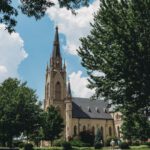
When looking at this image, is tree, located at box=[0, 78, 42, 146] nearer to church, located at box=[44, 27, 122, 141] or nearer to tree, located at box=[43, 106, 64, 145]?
tree, located at box=[43, 106, 64, 145]

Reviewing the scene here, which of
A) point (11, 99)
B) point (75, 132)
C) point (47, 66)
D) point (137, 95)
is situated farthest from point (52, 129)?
point (137, 95)

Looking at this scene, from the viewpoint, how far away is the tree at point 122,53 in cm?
2086

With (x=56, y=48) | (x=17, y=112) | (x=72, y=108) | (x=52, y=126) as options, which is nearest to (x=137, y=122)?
(x=17, y=112)

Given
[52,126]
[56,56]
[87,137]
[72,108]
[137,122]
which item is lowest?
[137,122]

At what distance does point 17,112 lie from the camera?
49406mm

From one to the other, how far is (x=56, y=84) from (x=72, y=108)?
27.4 ft

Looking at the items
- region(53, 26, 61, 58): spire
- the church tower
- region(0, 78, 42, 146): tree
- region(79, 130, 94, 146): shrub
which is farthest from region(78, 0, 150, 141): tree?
region(53, 26, 61, 58): spire

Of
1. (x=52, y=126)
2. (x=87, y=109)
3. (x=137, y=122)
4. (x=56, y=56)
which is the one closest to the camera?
(x=137, y=122)

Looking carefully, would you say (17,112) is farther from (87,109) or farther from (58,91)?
(87,109)

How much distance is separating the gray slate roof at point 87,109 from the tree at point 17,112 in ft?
134

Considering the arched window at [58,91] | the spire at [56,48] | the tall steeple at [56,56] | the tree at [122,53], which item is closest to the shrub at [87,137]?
the arched window at [58,91]

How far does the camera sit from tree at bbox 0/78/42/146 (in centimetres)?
4866

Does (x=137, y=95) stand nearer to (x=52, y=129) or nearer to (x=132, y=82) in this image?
(x=132, y=82)

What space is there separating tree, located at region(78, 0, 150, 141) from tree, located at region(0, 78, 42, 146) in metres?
27.1
